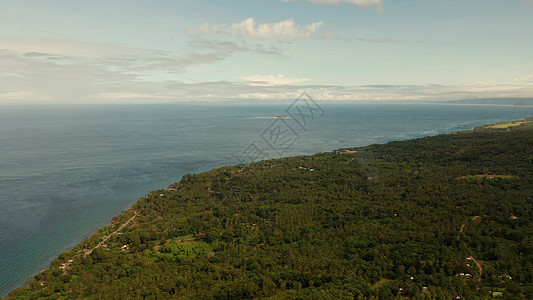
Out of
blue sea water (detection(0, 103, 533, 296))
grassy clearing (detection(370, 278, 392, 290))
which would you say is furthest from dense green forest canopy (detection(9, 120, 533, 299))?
blue sea water (detection(0, 103, 533, 296))

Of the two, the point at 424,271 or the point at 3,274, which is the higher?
the point at 424,271

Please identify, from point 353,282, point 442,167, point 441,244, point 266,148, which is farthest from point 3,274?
point 266,148

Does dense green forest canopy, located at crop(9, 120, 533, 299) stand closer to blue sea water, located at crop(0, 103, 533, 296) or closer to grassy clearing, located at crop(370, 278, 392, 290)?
grassy clearing, located at crop(370, 278, 392, 290)

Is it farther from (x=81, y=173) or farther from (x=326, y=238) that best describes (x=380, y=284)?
(x=81, y=173)

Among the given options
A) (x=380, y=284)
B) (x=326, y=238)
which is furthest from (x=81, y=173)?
(x=380, y=284)

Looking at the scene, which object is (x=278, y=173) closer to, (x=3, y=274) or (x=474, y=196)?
(x=474, y=196)

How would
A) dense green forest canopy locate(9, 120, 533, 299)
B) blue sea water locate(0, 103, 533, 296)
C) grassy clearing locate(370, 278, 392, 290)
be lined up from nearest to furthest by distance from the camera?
grassy clearing locate(370, 278, 392, 290), dense green forest canopy locate(9, 120, 533, 299), blue sea water locate(0, 103, 533, 296)

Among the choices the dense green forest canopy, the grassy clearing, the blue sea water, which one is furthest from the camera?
the blue sea water

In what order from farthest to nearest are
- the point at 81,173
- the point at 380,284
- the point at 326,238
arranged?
the point at 81,173, the point at 326,238, the point at 380,284
